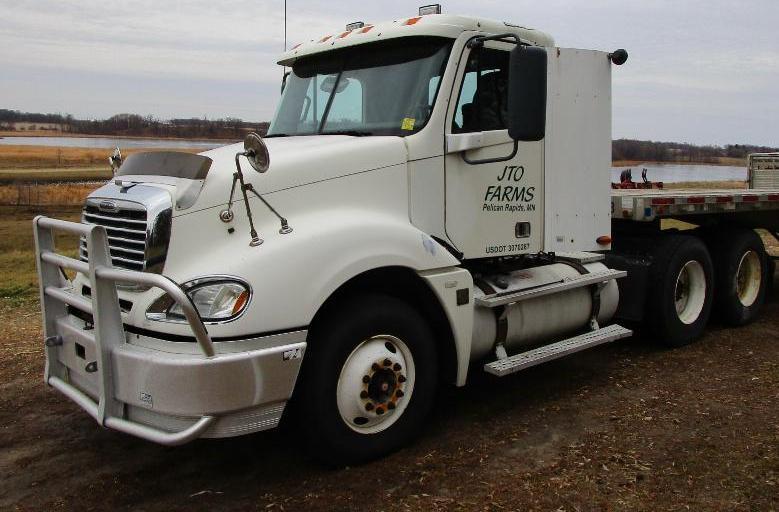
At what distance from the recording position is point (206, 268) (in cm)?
377

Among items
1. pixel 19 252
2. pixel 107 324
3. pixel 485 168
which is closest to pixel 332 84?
pixel 485 168

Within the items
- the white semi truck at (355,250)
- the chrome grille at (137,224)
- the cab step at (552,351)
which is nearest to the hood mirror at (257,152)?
the white semi truck at (355,250)

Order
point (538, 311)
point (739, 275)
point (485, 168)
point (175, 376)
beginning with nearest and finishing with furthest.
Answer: point (175, 376) → point (485, 168) → point (538, 311) → point (739, 275)

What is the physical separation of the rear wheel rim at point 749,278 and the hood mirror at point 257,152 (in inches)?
240

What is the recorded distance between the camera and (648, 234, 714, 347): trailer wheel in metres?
6.80

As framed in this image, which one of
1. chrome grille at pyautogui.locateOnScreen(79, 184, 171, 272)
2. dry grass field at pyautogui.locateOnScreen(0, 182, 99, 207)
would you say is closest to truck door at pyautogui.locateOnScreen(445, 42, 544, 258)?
chrome grille at pyautogui.locateOnScreen(79, 184, 171, 272)

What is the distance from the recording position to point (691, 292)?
287 inches

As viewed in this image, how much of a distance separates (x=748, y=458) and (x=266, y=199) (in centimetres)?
326

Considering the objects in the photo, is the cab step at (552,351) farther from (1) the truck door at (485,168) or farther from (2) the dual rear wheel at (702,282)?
(2) the dual rear wheel at (702,282)

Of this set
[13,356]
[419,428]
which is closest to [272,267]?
[419,428]

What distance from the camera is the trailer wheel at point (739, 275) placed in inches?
301

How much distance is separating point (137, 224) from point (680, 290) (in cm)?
541

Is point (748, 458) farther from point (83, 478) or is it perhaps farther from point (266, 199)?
point (83, 478)

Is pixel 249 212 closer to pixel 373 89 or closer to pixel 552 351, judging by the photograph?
pixel 373 89
